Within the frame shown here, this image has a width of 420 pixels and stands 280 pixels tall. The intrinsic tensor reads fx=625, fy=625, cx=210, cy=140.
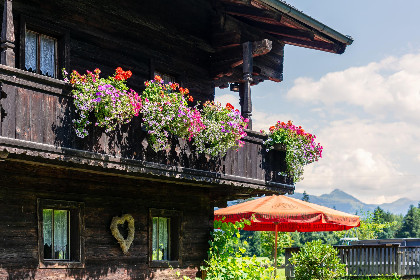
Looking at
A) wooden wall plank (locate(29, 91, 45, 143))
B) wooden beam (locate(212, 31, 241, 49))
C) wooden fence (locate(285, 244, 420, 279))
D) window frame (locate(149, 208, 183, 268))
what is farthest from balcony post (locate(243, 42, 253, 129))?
wooden fence (locate(285, 244, 420, 279))

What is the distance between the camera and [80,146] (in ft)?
30.1

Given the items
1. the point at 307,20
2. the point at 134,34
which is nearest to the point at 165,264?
the point at 134,34

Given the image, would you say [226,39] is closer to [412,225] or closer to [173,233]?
[173,233]

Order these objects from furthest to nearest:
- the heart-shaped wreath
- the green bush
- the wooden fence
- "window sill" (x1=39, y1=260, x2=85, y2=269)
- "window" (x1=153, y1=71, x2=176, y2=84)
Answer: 1. the wooden fence
2. the green bush
3. "window" (x1=153, y1=71, x2=176, y2=84)
4. the heart-shaped wreath
5. "window sill" (x1=39, y1=260, x2=85, y2=269)

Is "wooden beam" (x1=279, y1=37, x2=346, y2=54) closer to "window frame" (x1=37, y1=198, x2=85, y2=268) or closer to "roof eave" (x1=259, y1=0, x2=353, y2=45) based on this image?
A: "roof eave" (x1=259, y1=0, x2=353, y2=45)

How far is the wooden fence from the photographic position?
18828 millimetres

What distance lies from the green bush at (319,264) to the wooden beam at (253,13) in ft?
21.0

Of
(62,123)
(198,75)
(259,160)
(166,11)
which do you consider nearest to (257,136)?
(259,160)

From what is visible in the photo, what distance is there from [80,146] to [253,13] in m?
6.06

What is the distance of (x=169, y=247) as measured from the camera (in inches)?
518

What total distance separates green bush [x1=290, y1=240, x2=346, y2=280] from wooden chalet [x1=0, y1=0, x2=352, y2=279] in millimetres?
3117

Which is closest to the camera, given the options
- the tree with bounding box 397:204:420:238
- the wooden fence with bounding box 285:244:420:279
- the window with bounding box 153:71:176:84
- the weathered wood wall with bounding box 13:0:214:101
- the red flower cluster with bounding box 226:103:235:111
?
the weathered wood wall with bounding box 13:0:214:101

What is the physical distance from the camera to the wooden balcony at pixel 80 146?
27.1 ft

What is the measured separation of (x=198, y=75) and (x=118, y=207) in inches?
159
